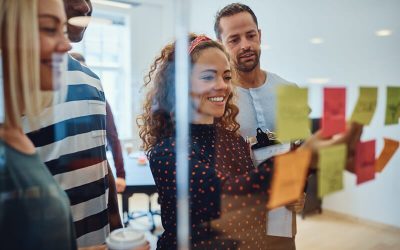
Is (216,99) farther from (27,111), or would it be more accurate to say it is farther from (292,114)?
(27,111)

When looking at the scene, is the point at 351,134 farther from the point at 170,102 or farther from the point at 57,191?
the point at 57,191

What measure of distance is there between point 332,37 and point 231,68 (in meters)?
0.34

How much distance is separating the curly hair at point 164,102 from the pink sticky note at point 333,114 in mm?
227

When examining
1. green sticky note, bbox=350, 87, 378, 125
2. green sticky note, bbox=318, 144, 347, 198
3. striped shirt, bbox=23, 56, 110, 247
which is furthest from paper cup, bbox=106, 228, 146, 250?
green sticky note, bbox=350, 87, 378, 125

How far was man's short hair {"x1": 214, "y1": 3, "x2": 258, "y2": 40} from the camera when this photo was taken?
0.90 m

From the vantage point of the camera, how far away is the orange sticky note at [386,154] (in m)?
0.97

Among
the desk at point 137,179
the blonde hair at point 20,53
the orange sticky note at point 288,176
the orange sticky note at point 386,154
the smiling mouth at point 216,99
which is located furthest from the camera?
the desk at point 137,179

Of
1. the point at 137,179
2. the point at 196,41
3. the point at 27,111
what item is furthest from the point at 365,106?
the point at 137,179

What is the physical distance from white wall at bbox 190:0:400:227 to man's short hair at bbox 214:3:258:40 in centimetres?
2

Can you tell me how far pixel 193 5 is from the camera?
0.89 m

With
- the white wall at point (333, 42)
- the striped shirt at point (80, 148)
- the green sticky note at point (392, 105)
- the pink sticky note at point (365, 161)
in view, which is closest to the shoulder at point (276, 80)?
the white wall at point (333, 42)

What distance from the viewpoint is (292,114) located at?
2.51 feet

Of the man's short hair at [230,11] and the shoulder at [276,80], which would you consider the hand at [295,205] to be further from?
the man's short hair at [230,11]

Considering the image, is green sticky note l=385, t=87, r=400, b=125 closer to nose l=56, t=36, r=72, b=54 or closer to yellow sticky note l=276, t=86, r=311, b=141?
yellow sticky note l=276, t=86, r=311, b=141
